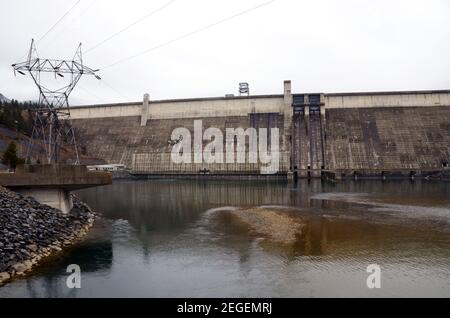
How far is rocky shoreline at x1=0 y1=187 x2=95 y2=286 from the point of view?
13453mm

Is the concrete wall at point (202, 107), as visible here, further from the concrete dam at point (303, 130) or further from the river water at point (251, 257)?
the river water at point (251, 257)

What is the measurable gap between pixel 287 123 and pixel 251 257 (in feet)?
155

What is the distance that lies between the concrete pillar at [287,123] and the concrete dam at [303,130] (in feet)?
0.45

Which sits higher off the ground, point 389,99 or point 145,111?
point 389,99

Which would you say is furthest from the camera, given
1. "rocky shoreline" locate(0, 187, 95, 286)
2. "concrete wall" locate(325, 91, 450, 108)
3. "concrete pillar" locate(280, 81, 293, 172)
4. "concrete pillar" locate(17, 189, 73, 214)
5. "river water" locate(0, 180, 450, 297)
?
"concrete wall" locate(325, 91, 450, 108)

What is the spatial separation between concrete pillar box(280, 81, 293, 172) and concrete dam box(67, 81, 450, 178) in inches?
5.3

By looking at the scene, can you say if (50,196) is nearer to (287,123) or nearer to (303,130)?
(303,130)

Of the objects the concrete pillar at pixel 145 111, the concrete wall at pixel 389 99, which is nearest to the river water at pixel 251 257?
the concrete wall at pixel 389 99

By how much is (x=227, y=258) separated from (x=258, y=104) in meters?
51.2

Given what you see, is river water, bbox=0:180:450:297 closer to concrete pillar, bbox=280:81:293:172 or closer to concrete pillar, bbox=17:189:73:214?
concrete pillar, bbox=17:189:73:214

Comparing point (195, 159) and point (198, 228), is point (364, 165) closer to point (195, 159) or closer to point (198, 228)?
point (195, 159)

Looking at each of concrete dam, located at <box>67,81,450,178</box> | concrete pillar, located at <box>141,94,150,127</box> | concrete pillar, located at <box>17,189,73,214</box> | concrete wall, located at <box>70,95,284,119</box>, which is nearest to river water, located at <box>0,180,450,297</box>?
concrete pillar, located at <box>17,189,73,214</box>

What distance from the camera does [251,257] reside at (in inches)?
581

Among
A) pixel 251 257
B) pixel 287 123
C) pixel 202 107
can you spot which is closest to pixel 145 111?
pixel 202 107
